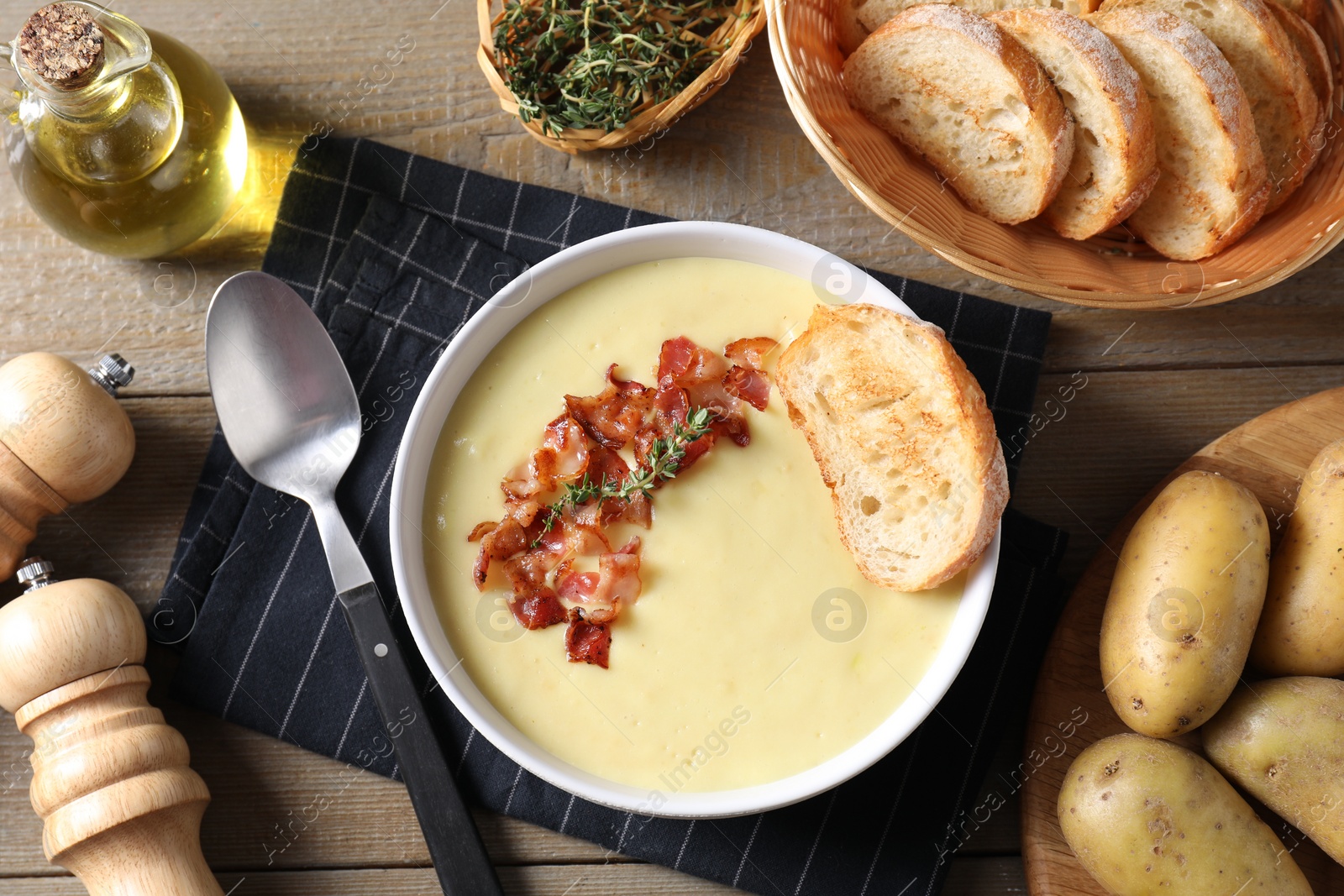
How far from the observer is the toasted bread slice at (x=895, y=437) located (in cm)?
144

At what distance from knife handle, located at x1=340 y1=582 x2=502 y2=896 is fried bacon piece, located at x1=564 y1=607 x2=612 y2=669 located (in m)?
0.33

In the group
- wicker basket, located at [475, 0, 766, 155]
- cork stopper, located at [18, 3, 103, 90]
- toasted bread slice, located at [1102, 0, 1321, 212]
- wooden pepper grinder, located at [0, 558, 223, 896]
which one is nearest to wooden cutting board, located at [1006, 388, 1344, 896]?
toasted bread slice, located at [1102, 0, 1321, 212]

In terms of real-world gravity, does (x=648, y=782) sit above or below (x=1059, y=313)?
below

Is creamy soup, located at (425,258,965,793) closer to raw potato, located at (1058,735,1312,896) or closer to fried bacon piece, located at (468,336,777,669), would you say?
fried bacon piece, located at (468,336,777,669)

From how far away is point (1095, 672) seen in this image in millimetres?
1635

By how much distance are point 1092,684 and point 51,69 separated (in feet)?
6.55

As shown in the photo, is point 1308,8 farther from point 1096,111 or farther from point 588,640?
point 588,640

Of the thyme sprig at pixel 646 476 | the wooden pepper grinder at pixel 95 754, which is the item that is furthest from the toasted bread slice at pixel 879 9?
the wooden pepper grinder at pixel 95 754

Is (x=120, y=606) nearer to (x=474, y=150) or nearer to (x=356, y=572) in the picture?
(x=356, y=572)

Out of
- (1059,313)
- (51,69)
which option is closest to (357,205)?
(51,69)

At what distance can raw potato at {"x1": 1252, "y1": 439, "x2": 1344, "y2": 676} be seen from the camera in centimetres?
149

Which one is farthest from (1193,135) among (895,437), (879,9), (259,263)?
(259,263)

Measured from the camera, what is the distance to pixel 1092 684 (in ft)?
5.36

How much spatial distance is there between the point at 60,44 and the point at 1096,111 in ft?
5.43
